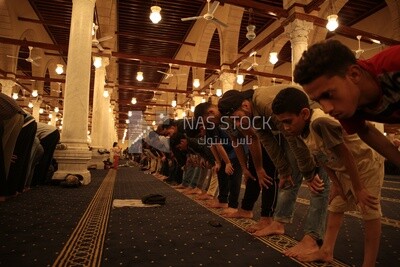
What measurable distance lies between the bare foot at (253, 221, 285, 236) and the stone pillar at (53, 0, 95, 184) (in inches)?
172

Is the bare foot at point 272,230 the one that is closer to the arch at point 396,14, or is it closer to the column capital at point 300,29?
the column capital at point 300,29

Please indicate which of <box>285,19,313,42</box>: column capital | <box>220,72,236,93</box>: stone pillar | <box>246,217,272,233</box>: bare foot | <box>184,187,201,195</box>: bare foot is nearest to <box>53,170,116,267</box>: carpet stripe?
<box>246,217,272,233</box>: bare foot

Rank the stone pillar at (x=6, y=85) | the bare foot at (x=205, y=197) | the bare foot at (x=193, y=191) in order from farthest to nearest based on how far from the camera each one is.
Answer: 1. the stone pillar at (x=6, y=85)
2. the bare foot at (x=193, y=191)
3. the bare foot at (x=205, y=197)

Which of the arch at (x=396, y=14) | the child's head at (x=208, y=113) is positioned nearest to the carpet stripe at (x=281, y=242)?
the child's head at (x=208, y=113)

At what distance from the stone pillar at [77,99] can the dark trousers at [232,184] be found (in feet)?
10.2

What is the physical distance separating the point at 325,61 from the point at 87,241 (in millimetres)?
2035

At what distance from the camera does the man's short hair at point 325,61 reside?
3.78 feet

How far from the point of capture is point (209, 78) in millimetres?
23688

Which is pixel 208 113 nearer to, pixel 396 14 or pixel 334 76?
pixel 334 76

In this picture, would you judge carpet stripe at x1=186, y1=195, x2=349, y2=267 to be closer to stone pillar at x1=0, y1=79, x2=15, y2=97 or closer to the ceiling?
the ceiling

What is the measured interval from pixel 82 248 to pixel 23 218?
1.26m

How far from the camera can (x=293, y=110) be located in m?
1.98

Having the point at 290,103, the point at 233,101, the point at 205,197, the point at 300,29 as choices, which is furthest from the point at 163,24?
the point at 290,103

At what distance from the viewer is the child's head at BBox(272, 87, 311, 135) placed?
1970mm
